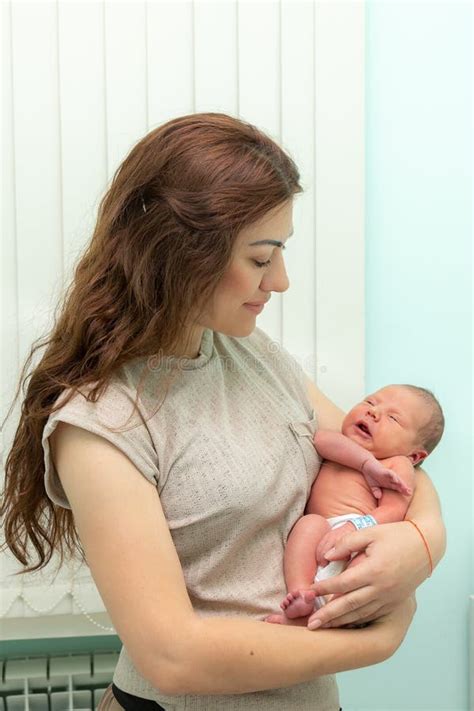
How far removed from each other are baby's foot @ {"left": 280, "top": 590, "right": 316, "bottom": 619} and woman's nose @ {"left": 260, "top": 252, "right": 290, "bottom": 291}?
0.49m

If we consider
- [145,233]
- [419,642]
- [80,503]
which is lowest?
[419,642]

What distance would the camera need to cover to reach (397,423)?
178 centimetres

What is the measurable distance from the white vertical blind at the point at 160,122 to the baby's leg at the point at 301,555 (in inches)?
28.7

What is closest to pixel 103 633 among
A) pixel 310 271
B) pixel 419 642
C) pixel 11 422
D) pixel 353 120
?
pixel 11 422

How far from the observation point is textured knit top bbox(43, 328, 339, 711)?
135 cm

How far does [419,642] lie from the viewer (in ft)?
7.89

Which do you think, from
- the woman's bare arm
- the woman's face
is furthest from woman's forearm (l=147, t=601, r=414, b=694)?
the woman's face

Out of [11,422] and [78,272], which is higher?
[78,272]

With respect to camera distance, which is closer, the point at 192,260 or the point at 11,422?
the point at 192,260

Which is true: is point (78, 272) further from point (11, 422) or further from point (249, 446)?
point (11, 422)

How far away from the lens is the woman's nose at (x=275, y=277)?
145cm

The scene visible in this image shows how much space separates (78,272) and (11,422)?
671 mm

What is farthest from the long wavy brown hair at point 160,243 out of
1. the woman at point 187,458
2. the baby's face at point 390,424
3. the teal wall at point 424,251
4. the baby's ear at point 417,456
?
the teal wall at point 424,251

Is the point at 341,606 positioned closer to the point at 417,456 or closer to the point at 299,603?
the point at 299,603
